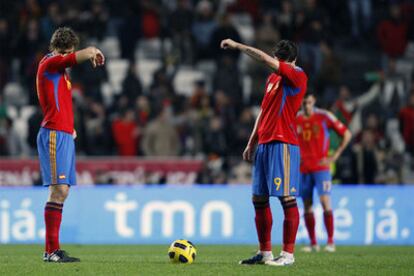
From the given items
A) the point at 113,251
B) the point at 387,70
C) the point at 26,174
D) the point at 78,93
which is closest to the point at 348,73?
the point at 387,70

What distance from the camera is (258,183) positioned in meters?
11.4

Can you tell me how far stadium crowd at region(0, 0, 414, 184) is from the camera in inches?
843

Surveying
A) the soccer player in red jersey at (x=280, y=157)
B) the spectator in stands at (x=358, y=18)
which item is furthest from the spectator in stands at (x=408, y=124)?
Result: the soccer player in red jersey at (x=280, y=157)

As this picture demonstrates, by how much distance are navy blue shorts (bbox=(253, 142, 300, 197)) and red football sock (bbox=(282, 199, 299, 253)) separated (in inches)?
5.9

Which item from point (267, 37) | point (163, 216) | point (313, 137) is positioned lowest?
point (163, 216)

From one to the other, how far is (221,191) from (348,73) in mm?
7455

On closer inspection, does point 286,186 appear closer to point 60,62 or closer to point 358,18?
point 60,62

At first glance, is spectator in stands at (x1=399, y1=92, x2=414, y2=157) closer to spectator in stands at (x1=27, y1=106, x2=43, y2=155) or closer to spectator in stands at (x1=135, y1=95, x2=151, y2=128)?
spectator in stands at (x1=135, y1=95, x2=151, y2=128)

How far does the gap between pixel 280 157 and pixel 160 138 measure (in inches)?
401

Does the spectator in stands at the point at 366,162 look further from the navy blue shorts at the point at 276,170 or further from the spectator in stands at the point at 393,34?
the navy blue shorts at the point at 276,170

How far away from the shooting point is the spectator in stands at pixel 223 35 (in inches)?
909

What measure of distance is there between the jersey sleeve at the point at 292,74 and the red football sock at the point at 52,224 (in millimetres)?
2759

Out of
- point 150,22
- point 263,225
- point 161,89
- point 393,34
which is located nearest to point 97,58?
point 263,225

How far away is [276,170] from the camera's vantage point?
37.1 feet
